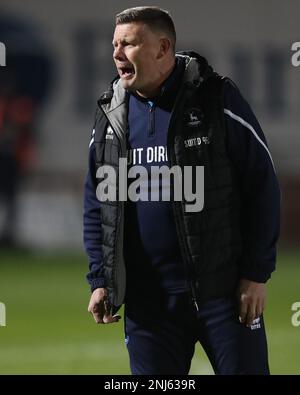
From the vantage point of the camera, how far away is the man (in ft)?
15.2

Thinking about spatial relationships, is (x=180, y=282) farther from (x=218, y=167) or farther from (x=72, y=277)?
(x=72, y=277)

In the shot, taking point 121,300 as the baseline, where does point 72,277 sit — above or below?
above

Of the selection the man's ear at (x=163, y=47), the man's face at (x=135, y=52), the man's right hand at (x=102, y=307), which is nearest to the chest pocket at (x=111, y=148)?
the man's face at (x=135, y=52)

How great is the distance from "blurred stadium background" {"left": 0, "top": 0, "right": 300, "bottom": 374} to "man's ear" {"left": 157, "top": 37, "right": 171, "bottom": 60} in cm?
1153

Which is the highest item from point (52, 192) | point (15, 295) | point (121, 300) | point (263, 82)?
point (263, 82)

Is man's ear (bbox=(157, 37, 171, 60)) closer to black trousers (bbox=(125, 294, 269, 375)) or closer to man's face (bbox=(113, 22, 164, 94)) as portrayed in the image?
man's face (bbox=(113, 22, 164, 94))

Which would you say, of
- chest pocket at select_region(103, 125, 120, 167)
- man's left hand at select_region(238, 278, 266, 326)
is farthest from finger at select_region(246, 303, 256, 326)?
chest pocket at select_region(103, 125, 120, 167)

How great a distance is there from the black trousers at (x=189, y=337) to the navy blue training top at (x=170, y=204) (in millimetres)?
97

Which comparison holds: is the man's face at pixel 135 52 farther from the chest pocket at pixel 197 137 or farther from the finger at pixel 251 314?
the finger at pixel 251 314

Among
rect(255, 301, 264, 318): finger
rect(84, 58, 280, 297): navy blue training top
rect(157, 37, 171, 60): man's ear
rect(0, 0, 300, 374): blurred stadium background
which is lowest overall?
rect(255, 301, 264, 318): finger
